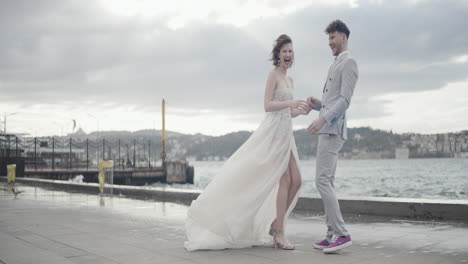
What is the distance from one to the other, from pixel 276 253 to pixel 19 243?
281 cm

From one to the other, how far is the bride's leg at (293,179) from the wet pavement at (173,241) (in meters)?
0.53

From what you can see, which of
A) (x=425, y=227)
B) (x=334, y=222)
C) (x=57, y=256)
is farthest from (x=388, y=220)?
(x=57, y=256)

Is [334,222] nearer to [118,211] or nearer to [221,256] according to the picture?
[221,256]

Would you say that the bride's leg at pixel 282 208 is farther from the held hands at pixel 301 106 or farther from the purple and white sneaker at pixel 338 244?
the held hands at pixel 301 106

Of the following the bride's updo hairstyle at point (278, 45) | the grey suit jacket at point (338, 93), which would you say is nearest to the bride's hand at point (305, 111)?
the grey suit jacket at point (338, 93)

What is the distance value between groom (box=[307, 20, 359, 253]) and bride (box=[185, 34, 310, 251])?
42 centimetres

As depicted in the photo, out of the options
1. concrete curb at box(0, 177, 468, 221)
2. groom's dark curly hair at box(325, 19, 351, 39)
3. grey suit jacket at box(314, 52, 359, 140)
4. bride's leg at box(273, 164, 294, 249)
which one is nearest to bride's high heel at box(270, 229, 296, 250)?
bride's leg at box(273, 164, 294, 249)

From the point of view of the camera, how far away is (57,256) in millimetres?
4543

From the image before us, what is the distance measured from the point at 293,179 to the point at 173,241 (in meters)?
1.54

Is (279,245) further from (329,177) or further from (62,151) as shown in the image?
(62,151)

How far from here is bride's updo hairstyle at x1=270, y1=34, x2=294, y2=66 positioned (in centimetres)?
530

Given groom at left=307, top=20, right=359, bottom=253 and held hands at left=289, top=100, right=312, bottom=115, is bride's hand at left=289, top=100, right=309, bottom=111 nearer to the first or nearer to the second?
held hands at left=289, top=100, right=312, bottom=115

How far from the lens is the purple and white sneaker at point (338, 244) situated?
4.61 meters

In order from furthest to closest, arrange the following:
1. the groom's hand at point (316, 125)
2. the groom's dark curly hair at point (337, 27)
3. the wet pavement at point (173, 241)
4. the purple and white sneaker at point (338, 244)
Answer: the groom's dark curly hair at point (337, 27)
the groom's hand at point (316, 125)
the purple and white sneaker at point (338, 244)
the wet pavement at point (173, 241)
